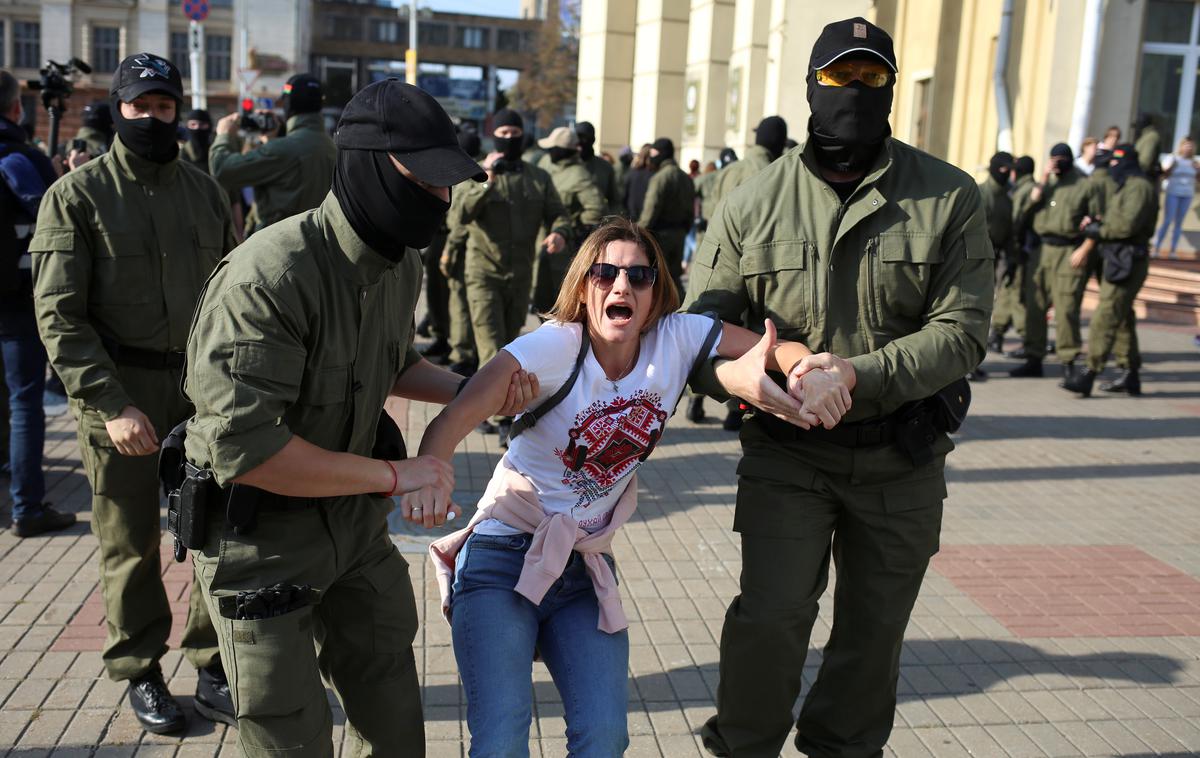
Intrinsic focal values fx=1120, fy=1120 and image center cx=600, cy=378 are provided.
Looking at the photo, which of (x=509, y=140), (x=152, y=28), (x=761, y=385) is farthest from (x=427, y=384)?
(x=152, y=28)

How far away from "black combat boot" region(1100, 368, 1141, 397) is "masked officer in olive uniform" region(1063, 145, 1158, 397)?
36cm

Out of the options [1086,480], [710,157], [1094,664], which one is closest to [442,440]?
[1094,664]

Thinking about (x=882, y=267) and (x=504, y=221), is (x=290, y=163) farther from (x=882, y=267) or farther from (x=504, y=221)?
(x=882, y=267)

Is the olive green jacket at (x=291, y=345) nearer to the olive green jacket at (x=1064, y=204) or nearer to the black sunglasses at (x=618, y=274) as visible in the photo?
the black sunglasses at (x=618, y=274)

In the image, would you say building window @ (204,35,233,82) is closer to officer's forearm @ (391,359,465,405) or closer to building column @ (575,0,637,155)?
building column @ (575,0,637,155)

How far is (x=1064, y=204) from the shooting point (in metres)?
10.9

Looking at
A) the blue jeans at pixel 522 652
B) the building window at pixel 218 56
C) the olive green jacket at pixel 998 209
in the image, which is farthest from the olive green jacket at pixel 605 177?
the building window at pixel 218 56

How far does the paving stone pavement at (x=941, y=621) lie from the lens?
397 centimetres

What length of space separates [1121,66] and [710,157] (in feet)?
21.7

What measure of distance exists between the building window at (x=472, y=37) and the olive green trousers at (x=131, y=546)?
88.2 metres

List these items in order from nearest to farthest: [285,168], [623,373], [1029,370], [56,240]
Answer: [623,373] < [56,240] < [285,168] < [1029,370]

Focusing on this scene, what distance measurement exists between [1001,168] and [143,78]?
31.7 ft

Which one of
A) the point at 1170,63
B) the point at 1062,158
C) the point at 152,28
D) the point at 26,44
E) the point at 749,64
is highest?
the point at 152,28

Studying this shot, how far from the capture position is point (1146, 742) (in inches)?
158
